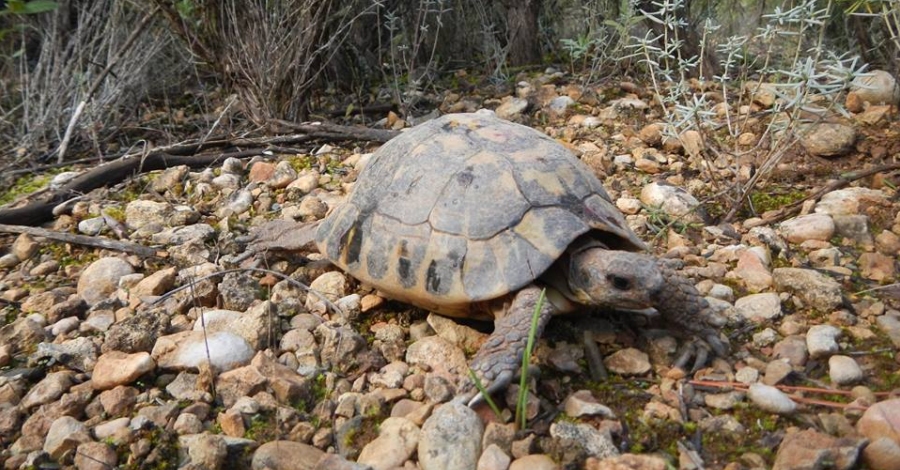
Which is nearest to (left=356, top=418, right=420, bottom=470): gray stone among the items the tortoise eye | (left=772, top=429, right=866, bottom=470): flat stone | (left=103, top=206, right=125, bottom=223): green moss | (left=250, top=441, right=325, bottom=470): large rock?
(left=250, top=441, right=325, bottom=470): large rock

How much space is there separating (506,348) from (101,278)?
1.78 m

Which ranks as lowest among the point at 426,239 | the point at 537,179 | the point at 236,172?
the point at 236,172

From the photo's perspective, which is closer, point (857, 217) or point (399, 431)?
point (399, 431)

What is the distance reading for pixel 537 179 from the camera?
2.37 metres

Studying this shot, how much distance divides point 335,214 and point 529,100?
231cm

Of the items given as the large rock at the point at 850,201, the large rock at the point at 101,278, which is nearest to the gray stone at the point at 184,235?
the large rock at the point at 101,278

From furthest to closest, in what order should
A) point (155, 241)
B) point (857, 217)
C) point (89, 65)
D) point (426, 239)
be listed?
point (89, 65) → point (155, 241) → point (857, 217) → point (426, 239)

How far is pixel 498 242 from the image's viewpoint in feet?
7.38

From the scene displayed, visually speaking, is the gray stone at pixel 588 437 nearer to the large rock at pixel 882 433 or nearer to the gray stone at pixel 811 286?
the large rock at pixel 882 433

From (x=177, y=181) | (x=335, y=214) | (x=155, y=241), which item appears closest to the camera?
(x=335, y=214)

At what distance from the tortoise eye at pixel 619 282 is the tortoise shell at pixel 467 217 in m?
0.17

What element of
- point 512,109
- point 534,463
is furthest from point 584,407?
point 512,109

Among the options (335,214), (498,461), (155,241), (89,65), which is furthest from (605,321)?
(89,65)

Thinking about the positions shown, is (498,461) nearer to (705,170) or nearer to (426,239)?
(426,239)
